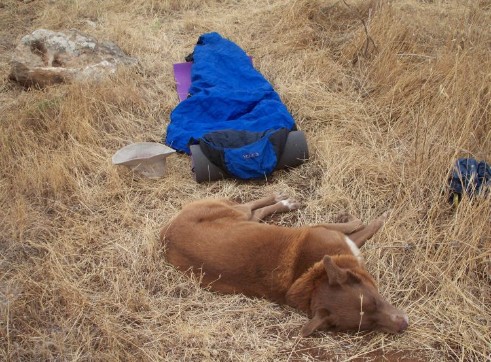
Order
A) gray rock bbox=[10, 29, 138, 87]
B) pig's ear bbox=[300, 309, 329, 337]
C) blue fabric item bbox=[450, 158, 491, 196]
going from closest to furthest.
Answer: pig's ear bbox=[300, 309, 329, 337]
blue fabric item bbox=[450, 158, 491, 196]
gray rock bbox=[10, 29, 138, 87]

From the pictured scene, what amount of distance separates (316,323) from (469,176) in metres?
1.73

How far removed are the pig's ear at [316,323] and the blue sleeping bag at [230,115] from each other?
1.80 metres

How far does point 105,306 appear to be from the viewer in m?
3.36

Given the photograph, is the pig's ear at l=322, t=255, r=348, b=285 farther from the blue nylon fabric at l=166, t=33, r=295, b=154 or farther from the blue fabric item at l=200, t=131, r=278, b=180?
the blue nylon fabric at l=166, t=33, r=295, b=154

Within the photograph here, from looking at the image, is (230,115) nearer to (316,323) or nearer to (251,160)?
(251,160)

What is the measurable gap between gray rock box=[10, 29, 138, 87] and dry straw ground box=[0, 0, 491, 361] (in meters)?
0.29

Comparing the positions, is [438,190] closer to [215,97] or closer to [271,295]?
[271,295]

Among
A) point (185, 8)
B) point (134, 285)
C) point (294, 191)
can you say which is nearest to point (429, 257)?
point (294, 191)

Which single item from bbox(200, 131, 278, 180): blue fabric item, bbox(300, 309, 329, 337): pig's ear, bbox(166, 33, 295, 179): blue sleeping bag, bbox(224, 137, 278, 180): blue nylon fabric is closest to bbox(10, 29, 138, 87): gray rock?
bbox(166, 33, 295, 179): blue sleeping bag

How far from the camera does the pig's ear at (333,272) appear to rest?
3.07 m

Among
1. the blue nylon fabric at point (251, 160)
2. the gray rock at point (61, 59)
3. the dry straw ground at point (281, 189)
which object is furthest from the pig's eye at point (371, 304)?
the gray rock at point (61, 59)

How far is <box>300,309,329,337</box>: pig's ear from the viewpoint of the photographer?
305 cm

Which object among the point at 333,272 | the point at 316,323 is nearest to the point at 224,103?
the point at 333,272

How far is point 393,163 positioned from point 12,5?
25.2 ft
